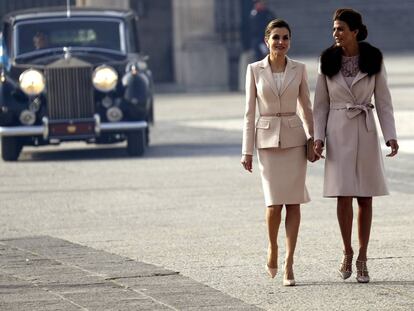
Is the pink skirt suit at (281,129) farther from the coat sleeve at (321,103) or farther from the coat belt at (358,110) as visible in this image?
the coat belt at (358,110)

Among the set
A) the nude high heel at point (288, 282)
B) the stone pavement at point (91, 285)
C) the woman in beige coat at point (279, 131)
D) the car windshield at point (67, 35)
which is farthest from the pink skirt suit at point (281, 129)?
the car windshield at point (67, 35)

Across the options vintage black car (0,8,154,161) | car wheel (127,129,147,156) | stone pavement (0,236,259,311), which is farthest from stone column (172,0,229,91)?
stone pavement (0,236,259,311)

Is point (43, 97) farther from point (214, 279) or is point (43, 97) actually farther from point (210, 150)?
point (214, 279)

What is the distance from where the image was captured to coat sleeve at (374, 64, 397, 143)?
9.33 meters

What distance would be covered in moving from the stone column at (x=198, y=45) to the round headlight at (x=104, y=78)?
45.8 feet

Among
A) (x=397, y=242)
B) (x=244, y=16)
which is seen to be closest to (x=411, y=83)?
(x=244, y=16)

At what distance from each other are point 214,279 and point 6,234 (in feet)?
9.85

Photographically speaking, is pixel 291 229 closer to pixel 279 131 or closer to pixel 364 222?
pixel 364 222

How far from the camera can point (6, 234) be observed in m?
11.8

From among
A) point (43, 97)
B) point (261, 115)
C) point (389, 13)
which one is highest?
point (261, 115)

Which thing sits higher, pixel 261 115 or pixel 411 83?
pixel 261 115

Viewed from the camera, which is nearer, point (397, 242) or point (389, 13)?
point (397, 242)

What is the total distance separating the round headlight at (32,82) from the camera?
18562 millimetres

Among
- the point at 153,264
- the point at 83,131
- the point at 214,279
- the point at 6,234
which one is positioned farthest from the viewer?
the point at 83,131
